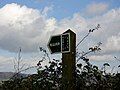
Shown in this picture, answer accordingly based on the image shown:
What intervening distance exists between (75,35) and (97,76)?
0.92m

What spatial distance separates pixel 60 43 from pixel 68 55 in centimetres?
24

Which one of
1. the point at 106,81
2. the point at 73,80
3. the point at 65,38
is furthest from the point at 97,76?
the point at 65,38

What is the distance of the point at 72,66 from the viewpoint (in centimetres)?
523

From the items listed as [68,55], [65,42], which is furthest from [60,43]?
[68,55]

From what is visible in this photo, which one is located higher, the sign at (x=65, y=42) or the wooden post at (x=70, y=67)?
the sign at (x=65, y=42)

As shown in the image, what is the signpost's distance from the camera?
17.1 feet

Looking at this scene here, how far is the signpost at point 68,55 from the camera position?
521cm

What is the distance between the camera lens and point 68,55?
5238mm

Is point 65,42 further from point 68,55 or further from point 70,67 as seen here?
point 70,67

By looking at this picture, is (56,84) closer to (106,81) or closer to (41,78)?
(41,78)

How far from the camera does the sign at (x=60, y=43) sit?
522cm

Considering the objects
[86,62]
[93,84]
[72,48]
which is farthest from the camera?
[86,62]

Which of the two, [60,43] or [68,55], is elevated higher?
[60,43]

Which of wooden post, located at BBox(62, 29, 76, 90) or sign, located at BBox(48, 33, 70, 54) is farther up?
sign, located at BBox(48, 33, 70, 54)
